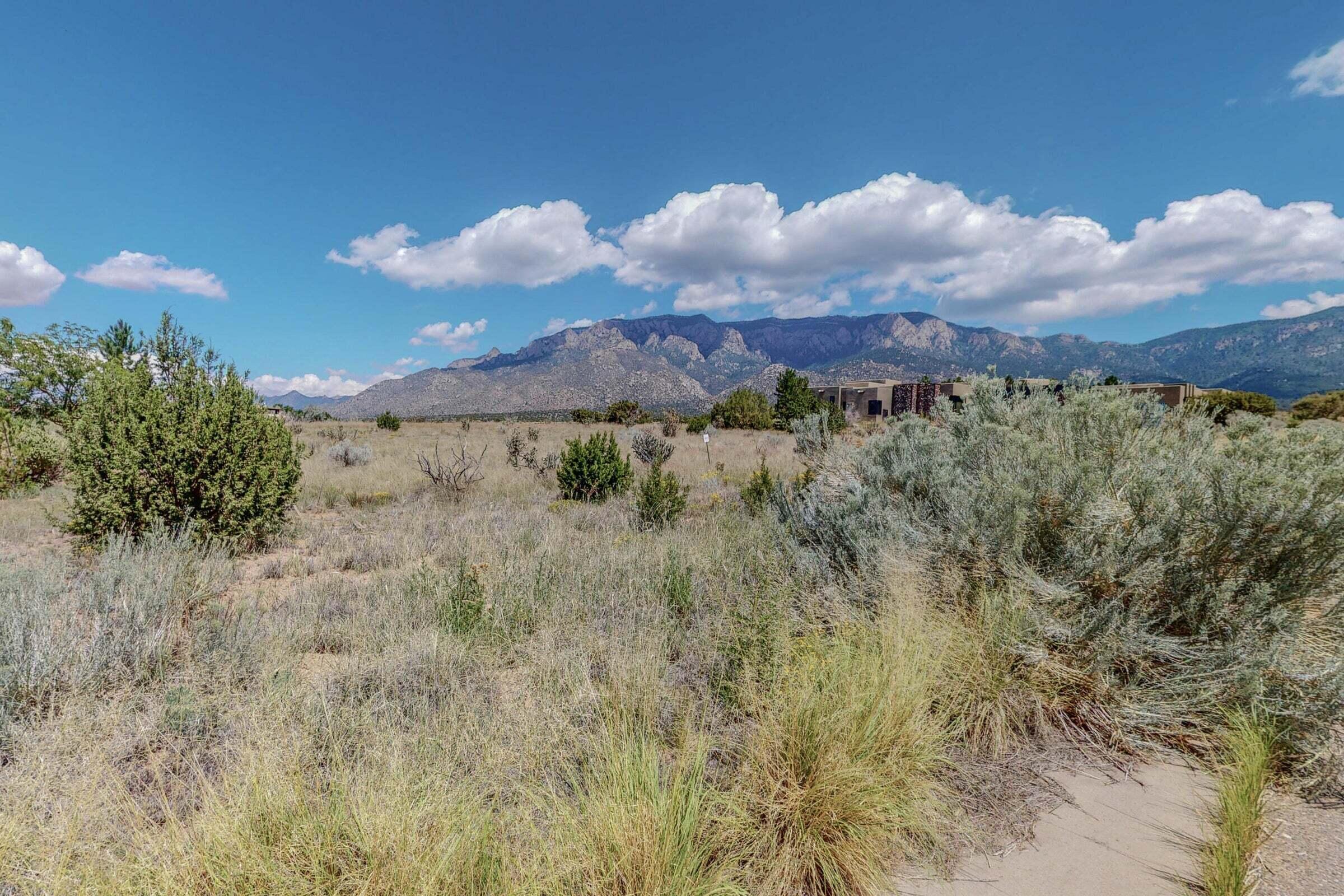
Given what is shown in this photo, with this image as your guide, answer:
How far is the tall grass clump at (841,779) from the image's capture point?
81.1 inches

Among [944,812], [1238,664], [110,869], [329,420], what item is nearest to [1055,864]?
[944,812]

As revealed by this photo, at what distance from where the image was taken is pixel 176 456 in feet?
20.4

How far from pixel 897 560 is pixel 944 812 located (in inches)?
62.5

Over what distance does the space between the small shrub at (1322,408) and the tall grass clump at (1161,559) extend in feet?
107

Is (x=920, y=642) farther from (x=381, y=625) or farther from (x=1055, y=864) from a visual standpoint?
(x=381, y=625)

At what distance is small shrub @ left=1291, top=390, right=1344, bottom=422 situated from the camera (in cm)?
2638

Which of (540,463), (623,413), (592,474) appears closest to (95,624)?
(592,474)

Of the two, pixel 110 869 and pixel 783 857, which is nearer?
pixel 110 869

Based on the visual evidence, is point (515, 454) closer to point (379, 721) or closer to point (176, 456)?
point (176, 456)

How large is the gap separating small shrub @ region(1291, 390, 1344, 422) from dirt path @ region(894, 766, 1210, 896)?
34093 millimetres

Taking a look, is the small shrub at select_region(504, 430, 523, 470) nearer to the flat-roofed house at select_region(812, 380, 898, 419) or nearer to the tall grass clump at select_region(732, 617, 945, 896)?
the tall grass clump at select_region(732, 617, 945, 896)

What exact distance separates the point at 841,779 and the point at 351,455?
18.1 metres

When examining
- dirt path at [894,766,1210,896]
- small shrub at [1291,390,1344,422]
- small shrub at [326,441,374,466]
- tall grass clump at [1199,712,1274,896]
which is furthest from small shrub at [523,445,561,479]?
small shrub at [1291,390,1344,422]

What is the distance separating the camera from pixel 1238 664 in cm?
278
